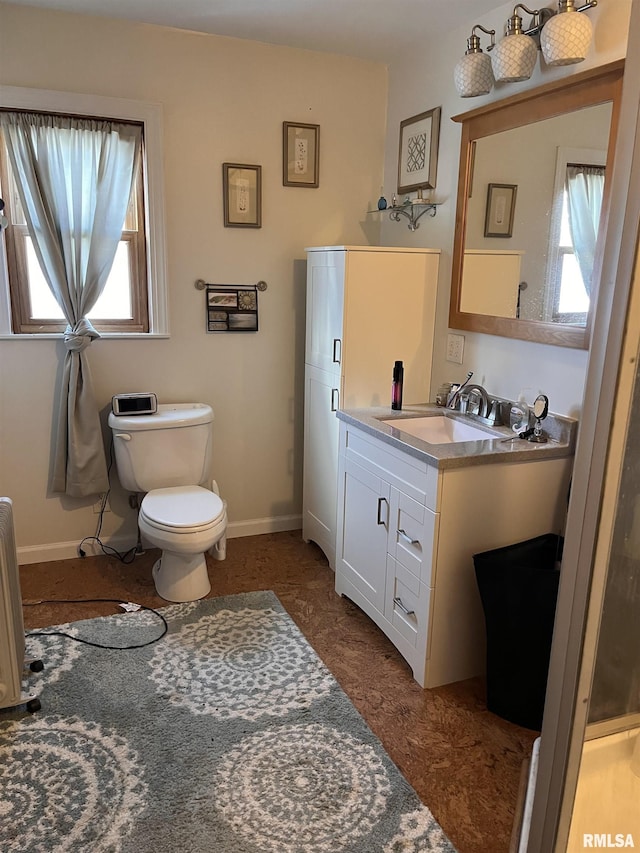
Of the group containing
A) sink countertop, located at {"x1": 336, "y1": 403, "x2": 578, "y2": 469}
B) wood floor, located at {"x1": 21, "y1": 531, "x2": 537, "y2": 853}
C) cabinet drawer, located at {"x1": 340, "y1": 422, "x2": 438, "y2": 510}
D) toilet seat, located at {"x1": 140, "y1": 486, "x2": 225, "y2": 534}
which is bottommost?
wood floor, located at {"x1": 21, "y1": 531, "x2": 537, "y2": 853}

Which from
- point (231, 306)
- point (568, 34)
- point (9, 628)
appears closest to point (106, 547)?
point (9, 628)

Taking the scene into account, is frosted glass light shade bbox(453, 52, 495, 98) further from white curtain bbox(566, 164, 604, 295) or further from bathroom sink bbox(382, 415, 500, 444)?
bathroom sink bbox(382, 415, 500, 444)

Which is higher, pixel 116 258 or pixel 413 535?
pixel 116 258

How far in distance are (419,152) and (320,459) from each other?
1.55 meters

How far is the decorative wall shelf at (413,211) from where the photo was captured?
2.93 meters

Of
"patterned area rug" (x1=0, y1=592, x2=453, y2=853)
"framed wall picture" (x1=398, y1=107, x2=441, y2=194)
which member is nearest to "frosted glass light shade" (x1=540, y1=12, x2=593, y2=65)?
"framed wall picture" (x1=398, y1=107, x2=441, y2=194)

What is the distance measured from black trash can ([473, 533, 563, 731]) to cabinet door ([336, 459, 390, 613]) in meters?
0.45

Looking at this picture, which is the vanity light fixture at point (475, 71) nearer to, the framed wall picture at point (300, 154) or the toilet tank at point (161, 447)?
the framed wall picture at point (300, 154)

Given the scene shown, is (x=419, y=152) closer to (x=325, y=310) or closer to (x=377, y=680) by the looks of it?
(x=325, y=310)

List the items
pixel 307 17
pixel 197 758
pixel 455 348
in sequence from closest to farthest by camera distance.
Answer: pixel 197 758 → pixel 307 17 → pixel 455 348

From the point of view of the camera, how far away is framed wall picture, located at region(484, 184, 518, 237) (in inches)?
96.8

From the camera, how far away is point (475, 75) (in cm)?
239

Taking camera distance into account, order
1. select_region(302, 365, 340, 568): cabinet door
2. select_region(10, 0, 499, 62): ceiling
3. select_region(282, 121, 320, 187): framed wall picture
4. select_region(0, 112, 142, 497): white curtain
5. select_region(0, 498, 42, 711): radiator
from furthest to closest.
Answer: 1. select_region(282, 121, 320, 187): framed wall picture
2. select_region(302, 365, 340, 568): cabinet door
3. select_region(0, 112, 142, 497): white curtain
4. select_region(10, 0, 499, 62): ceiling
5. select_region(0, 498, 42, 711): radiator

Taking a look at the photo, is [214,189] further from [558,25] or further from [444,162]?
[558,25]
